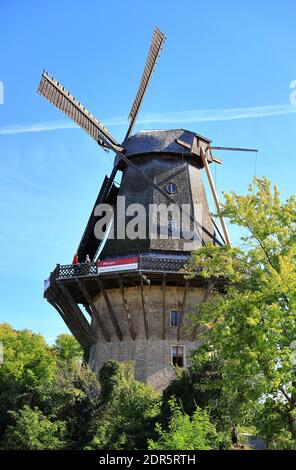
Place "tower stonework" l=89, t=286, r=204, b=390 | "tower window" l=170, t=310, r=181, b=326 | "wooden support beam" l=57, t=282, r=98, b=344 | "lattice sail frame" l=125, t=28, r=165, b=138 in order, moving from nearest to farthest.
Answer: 1. "tower stonework" l=89, t=286, r=204, b=390
2. "tower window" l=170, t=310, r=181, b=326
3. "wooden support beam" l=57, t=282, r=98, b=344
4. "lattice sail frame" l=125, t=28, r=165, b=138

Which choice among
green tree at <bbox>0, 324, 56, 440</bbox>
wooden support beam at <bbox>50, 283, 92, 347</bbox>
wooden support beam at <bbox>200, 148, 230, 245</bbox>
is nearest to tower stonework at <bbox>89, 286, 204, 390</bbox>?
wooden support beam at <bbox>50, 283, 92, 347</bbox>

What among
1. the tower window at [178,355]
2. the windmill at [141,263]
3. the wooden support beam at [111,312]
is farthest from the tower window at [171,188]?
the tower window at [178,355]

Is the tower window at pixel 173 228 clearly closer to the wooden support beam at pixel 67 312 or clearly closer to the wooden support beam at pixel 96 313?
the wooden support beam at pixel 96 313

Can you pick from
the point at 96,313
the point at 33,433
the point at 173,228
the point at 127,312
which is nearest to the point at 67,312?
the point at 96,313

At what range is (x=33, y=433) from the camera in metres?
21.8

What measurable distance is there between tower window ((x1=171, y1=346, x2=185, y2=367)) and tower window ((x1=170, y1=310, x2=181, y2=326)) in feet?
3.69

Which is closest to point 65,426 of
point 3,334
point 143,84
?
point 143,84

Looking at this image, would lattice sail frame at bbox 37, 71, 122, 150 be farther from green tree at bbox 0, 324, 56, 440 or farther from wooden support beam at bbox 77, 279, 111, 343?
green tree at bbox 0, 324, 56, 440

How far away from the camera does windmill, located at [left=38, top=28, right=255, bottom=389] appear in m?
30.2

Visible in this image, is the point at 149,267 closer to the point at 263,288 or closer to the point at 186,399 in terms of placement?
the point at 186,399

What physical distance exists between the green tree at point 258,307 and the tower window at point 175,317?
35.2 feet

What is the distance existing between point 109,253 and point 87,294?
300 centimetres

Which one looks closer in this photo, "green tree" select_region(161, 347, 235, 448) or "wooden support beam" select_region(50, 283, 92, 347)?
"green tree" select_region(161, 347, 235, 448)

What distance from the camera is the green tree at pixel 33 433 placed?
70.5ft
